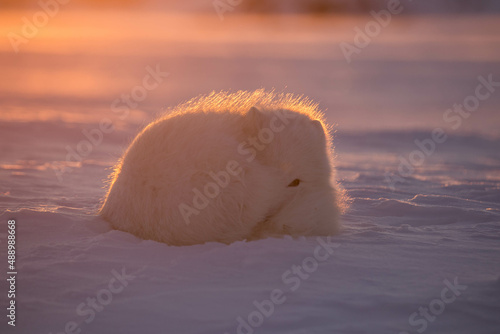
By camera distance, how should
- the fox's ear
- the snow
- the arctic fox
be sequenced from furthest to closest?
1. the fox's ear
2. the arctic fox
3. the snow

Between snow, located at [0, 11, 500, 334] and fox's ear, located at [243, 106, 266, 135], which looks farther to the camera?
fox's ear, located at [243, 106, 266, 135]

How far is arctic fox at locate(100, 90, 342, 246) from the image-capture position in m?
4.41

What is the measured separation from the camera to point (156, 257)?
4.25m

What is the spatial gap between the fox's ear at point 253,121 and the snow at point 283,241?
37.7 inches

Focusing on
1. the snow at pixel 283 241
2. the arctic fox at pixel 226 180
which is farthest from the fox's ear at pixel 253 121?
the snow at pixel 283 241

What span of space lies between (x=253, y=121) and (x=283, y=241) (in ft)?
3.32

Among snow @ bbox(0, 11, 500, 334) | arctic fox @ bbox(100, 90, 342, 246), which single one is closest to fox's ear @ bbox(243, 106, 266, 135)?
arctic fox @ bbox(100, 90, 342, 246)

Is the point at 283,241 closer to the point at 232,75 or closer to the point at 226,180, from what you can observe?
the point at 226,180

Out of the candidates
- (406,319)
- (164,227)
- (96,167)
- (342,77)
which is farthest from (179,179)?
(342,77)

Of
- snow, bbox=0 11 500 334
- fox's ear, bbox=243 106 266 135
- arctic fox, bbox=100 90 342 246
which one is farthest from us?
fox's ear, bbox=243 106 266 135

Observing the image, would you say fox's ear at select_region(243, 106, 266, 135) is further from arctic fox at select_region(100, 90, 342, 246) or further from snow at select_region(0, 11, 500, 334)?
snow at select_region(0, 11, 500, 334)

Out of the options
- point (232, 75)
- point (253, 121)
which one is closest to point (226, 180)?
point (253, 121)

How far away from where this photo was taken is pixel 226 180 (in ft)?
14.5

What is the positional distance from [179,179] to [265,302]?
4.08 feet
